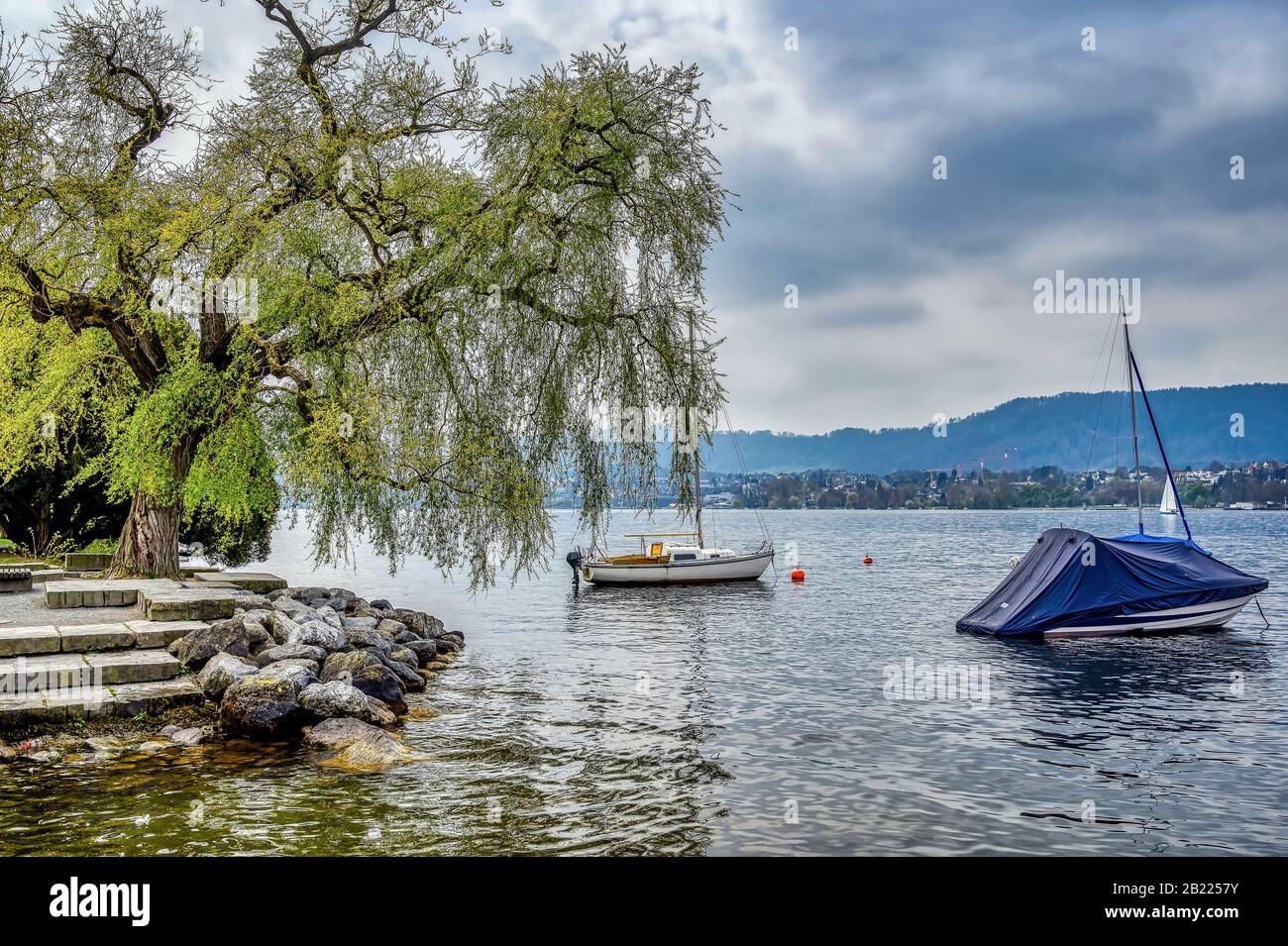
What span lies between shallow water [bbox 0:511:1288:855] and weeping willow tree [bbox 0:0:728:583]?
4551mm

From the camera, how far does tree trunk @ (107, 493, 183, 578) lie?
19.9 metres

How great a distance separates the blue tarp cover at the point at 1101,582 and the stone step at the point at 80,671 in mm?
24466

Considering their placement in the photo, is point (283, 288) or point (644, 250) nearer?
point (644, 250)

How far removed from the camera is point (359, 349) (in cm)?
1825

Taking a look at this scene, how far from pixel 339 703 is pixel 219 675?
175cm

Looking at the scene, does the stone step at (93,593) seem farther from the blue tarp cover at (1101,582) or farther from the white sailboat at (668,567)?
the white sailboat at (668,567)

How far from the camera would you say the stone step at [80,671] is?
504 inches

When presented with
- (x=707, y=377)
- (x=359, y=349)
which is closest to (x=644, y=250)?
(x=707, y=377)

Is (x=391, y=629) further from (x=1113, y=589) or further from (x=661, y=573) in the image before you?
(x=661, y=573)

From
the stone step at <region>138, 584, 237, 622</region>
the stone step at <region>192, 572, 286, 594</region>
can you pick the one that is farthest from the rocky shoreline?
the stone step at <region>192, 572, 286, 594</region>

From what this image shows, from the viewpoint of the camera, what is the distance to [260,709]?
13773 millimetres
